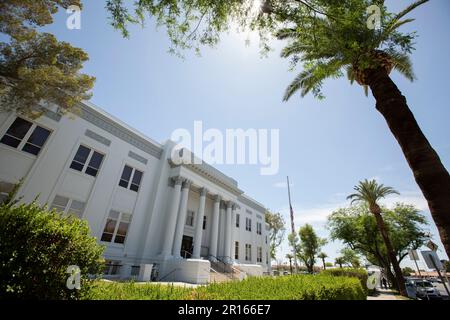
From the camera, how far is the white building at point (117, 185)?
1262 cm

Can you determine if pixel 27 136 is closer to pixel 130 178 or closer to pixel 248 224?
pixel 130 178

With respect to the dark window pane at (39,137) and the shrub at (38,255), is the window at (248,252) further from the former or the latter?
the shrub at (38,255)

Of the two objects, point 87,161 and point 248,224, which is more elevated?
point 87,161

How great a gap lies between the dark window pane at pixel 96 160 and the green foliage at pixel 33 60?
6.33m

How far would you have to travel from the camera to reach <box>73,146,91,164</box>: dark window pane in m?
14.9

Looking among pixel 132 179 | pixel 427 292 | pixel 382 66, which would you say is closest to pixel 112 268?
pixel 132 179

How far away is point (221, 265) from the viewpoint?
20641 millimetres

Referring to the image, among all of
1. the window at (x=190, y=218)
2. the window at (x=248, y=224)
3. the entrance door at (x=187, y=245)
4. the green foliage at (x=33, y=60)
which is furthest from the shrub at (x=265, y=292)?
the window at (x=248, y=224)

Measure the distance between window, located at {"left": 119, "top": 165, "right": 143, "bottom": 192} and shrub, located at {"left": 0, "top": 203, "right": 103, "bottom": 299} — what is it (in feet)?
46.3

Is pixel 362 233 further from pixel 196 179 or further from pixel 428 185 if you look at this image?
pixel 428 185

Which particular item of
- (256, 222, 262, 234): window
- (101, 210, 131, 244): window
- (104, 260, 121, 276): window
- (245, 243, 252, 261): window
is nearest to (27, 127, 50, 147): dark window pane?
(101, 210, 131, 244): window

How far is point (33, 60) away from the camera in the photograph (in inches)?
344

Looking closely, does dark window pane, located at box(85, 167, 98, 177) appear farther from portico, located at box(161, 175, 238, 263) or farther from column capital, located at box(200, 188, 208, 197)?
A: column capital, located at box(200, 188, 208, 197)

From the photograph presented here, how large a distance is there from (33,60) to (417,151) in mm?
14830
